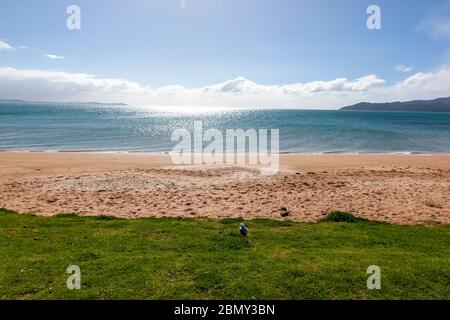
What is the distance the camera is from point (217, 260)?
7305 mm

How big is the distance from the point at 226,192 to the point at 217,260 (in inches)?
371

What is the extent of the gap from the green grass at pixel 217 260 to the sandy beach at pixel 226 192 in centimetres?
276

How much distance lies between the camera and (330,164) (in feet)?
91.5

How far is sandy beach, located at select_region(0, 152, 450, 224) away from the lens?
13.2 m

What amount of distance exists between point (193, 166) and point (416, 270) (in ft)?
64.2

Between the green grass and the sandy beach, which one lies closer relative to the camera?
the green grass

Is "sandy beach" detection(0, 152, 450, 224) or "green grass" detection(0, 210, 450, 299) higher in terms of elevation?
"green grass" detection(0, 210, 450, 299)

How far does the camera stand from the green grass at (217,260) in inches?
237

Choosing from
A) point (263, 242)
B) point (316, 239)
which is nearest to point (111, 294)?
point (263, 242)

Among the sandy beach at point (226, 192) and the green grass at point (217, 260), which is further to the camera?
the sandy beach at point (226, 192)

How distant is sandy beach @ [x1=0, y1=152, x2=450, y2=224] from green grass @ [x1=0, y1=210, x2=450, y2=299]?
276 cm

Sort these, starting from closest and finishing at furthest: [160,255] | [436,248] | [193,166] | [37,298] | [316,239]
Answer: [37,298] → [160,255] → [436,248] → [316,239] → [193,166]

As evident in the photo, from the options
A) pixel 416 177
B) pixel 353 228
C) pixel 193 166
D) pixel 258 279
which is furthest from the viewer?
pixel 193 166

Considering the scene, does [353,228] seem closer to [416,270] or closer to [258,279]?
[416,270]
